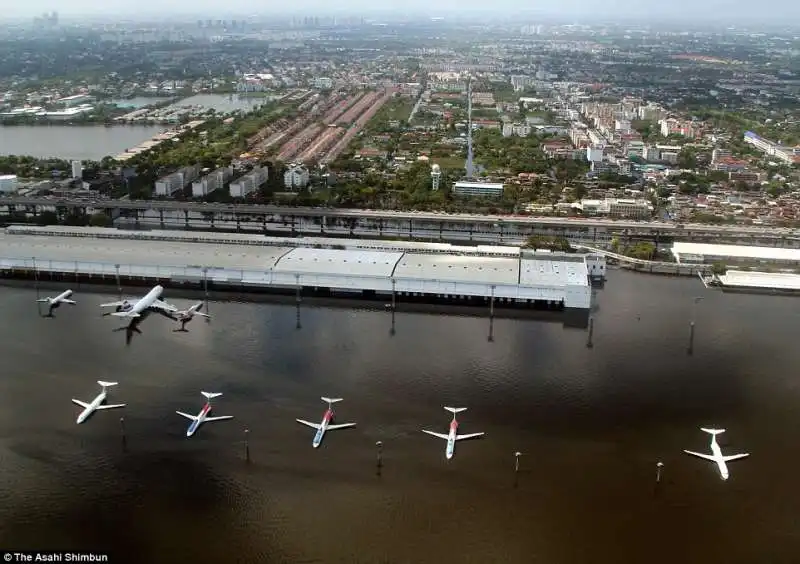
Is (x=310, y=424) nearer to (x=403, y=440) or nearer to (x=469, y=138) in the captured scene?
(x=403, y=440)

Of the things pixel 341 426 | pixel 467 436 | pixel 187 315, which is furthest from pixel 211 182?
pixel 467 436

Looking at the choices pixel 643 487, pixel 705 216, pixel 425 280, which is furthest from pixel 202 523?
pixel 705 216

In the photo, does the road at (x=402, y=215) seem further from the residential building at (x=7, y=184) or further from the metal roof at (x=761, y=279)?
the metal roof at (x=761, y=279)

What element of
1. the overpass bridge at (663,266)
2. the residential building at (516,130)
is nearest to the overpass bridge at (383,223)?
the overpass bridge at (663,266)

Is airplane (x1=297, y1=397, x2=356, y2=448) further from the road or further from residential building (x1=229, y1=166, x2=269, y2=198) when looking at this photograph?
residential building (x1=229, y1=166, x2=269, y2=198)

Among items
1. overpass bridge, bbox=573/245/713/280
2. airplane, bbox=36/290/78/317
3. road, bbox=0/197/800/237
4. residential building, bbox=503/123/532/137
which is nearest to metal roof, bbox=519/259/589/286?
overpass bridge, bbox=573/245/713/280
